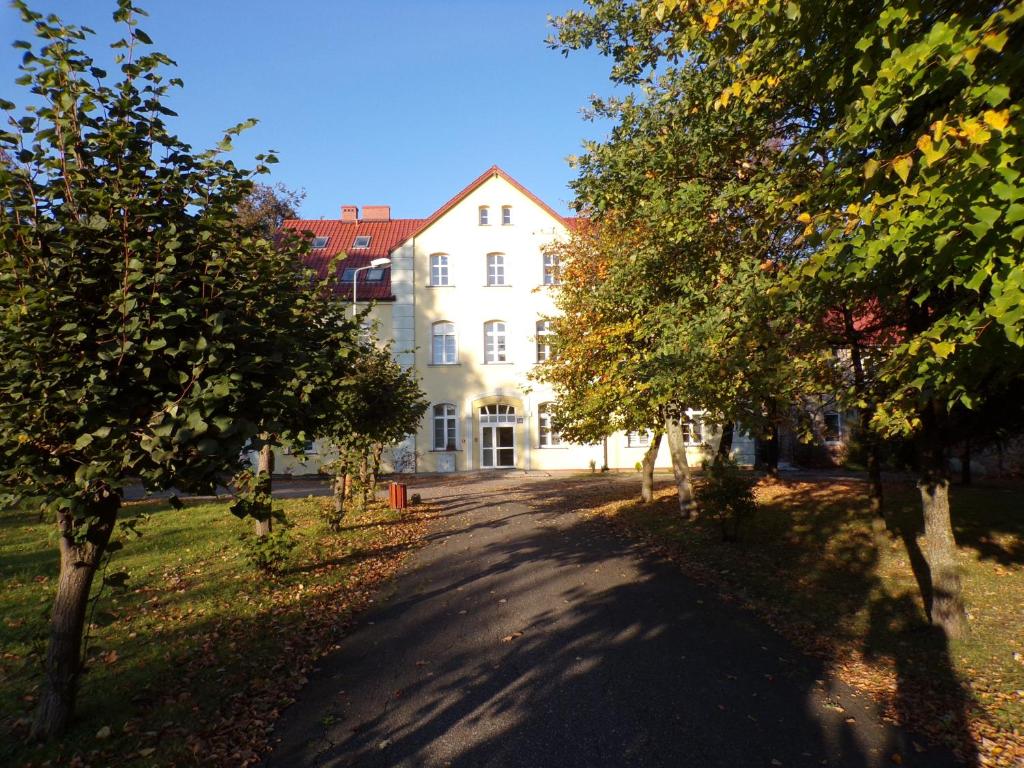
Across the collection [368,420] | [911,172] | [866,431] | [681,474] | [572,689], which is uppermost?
[911,172]

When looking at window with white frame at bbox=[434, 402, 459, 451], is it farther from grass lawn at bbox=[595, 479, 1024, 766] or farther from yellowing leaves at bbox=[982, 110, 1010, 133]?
yellowing leaves at bbox=[982, 110, 1010, 133]

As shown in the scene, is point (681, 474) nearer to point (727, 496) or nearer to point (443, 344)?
point (727, 496)

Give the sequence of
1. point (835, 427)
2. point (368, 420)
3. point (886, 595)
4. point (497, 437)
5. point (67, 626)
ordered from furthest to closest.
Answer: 1. point (497, 437)
2. point (835, 427)
3. point (368, 420)
4. point (886, 595)
5. point (67, 626)

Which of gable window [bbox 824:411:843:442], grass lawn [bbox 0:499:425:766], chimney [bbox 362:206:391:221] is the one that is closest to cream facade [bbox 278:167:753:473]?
gable window [bbox 824:411:843:442]

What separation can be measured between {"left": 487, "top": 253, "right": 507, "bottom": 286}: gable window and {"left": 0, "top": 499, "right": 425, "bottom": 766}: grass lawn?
20002 millimetres

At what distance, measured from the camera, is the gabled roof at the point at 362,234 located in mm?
32250

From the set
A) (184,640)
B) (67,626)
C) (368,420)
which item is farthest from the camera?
(368,420)

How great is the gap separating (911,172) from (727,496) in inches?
312

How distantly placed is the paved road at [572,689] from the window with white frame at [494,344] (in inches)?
872

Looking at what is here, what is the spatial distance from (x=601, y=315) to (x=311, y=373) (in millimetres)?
9121

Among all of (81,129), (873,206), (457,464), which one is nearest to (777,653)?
(873,206)

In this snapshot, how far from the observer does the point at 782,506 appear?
15367 mm

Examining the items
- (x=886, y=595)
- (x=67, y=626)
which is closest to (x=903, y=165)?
(x=67, y=626)

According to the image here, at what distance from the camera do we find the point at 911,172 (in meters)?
4.39
